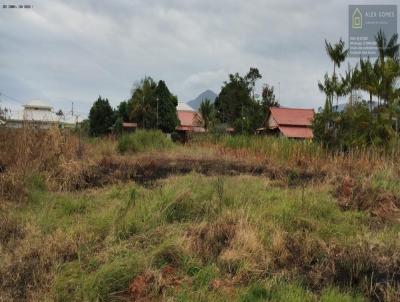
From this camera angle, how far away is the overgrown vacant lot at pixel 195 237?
3.49 meters

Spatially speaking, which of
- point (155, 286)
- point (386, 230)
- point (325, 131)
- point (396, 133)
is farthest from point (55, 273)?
point (325, 131)

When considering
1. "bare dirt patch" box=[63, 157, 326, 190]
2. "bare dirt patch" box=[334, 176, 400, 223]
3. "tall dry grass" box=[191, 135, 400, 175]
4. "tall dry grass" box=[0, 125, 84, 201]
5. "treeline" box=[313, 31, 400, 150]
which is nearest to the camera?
"bare dirt patch" box=[334, 176, 400, 223]

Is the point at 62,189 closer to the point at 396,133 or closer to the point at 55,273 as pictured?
the point at 55,273

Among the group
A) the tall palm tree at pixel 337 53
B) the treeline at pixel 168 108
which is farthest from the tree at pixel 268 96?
the tall palm tree at pixel 337 53

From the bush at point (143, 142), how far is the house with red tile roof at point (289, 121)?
68.5ft

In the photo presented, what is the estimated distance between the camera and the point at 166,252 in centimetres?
393

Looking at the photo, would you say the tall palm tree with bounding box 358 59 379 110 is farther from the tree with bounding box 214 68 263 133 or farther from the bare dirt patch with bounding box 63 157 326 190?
the tree with bounding box 214 68 263 133

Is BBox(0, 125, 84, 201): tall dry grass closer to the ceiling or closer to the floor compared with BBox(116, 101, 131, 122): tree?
closer to the floor

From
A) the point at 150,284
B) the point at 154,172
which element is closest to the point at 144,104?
the point at 154,172

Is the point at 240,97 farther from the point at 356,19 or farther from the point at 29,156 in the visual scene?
the point at 29,156

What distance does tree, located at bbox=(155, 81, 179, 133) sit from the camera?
121ft

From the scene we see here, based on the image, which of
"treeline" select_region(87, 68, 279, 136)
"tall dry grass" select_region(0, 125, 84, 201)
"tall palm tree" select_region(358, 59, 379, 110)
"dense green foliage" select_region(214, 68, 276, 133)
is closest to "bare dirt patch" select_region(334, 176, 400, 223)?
"tall dry grass" select_region(0, 125, 84, 201)

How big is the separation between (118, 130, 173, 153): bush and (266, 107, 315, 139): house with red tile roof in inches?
822

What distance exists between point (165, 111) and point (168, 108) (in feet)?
1.55
